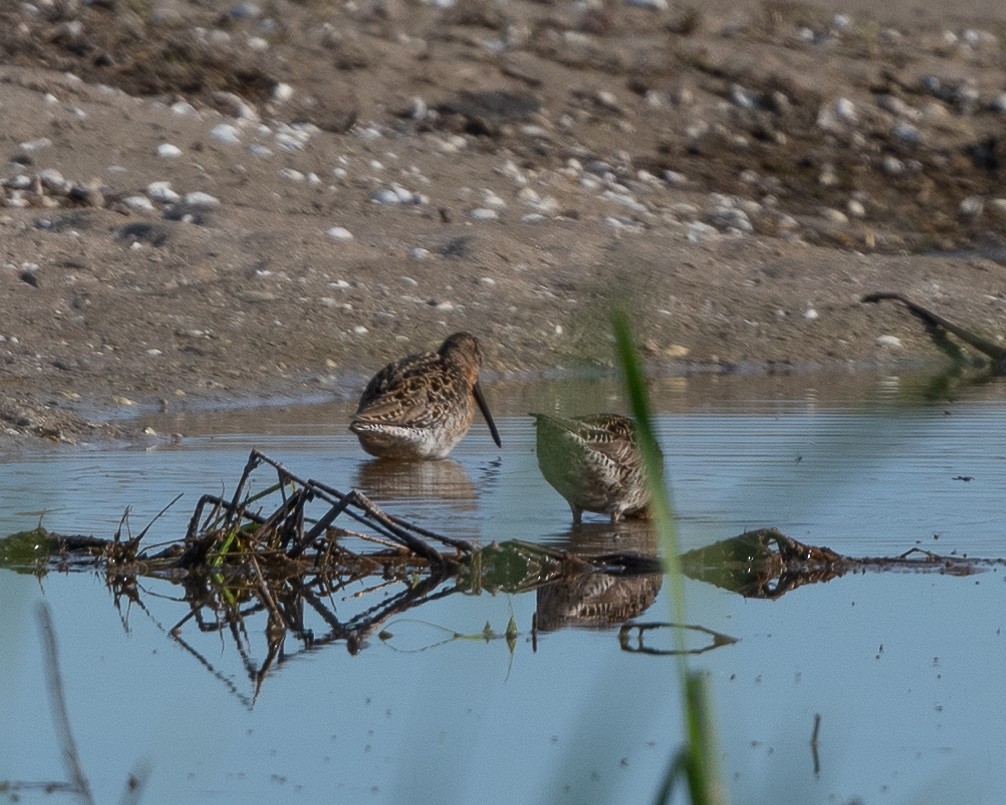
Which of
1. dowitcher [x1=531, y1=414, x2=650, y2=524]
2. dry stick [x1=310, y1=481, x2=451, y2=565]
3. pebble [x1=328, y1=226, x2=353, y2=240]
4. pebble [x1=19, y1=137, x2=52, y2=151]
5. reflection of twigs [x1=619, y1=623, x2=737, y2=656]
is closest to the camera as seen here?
reflection of twigs [x1=619, y1=623, x2=737, y2=656]

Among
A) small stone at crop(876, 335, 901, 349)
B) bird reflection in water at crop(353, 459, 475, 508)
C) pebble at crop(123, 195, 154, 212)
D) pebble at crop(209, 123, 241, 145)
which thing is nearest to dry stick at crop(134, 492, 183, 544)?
bird reflection in water at crop(353, 459, 475, 508)

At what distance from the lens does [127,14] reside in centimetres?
1683

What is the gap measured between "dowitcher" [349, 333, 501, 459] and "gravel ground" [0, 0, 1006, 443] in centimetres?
123

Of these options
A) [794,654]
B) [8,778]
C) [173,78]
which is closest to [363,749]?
[8,778]

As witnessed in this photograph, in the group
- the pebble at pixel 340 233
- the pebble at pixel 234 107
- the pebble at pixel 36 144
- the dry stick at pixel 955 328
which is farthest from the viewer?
the pebble at pixel 234 107

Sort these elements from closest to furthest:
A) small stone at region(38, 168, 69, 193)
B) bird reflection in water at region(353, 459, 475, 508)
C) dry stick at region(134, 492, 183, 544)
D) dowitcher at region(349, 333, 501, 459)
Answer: dry stick at region(134, 492, 183, 544), bird reflection in water at region(353, 459, 475, 508), dowitcher at region(349, 333, 501, 459), small stone at region(38, 168, 69, 193)

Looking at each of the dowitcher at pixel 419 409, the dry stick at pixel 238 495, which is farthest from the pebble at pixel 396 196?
the dry stick at pixel 238 495

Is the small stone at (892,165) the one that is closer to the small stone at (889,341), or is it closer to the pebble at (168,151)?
the small stone at (889,341)

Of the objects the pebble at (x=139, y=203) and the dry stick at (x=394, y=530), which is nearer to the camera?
the dry stick at (x=394, y=530)

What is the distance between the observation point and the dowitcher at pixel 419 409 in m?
8.74

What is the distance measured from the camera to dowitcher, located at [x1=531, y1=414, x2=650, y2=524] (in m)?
6.92

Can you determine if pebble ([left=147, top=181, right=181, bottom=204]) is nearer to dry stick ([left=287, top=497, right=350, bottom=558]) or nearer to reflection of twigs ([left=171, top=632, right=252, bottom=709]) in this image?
dry stick ([left=287, top=497, right=350, bottom=558])

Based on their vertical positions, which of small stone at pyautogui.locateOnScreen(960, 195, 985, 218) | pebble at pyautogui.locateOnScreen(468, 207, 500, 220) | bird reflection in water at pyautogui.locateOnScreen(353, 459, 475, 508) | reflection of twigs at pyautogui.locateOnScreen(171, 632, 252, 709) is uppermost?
small stone at pyautogui.locateOnScreen(960, 195, 985, 218)

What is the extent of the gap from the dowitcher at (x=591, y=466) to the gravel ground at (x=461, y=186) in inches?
106
